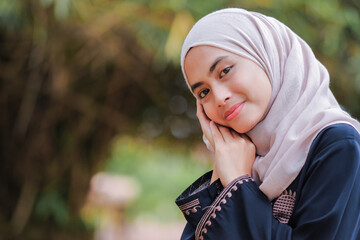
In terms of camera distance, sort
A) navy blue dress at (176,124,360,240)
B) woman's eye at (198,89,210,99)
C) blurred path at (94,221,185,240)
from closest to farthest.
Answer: navy blue dress at (176,124,360,240), woman's eye at (198,89,210,99), blurred path at (94,221,185,240)

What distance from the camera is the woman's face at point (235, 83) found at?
2.20ft

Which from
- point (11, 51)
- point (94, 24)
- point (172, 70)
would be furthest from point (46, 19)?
point (172, 70)

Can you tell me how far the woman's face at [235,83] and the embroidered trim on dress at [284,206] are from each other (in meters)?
0.11

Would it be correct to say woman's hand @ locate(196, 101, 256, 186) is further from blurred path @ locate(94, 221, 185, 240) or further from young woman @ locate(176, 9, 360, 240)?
blurred path @ locate(94, 221, 185, 240)

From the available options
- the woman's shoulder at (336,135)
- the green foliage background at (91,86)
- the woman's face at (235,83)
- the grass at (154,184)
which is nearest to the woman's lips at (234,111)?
the woman's face at (235,83)

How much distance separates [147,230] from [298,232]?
4855 millimetres

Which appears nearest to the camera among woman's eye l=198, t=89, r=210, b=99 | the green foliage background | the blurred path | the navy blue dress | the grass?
the navy blue dress

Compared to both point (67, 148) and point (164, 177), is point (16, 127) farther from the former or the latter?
point (164, 177)

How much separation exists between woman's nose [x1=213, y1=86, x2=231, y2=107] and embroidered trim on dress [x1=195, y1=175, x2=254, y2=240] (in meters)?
0.11

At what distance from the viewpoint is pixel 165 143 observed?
7.43 ft

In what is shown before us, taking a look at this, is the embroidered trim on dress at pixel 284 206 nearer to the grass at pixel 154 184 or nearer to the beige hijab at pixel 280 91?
the beige hijab at pixel 280 91

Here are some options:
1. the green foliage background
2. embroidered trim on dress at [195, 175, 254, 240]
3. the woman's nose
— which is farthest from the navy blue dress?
the green foliage background

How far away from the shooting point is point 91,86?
2.00m

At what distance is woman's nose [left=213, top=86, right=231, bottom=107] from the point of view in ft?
2.20
